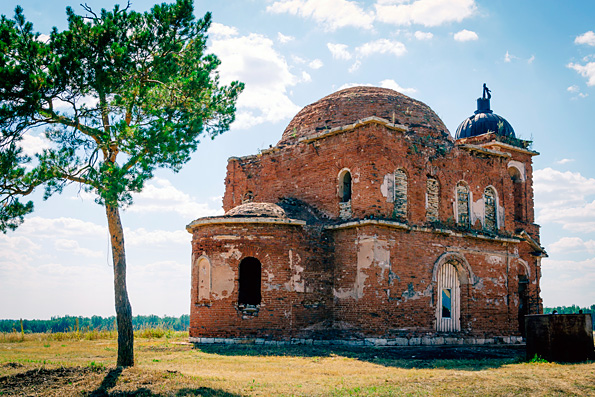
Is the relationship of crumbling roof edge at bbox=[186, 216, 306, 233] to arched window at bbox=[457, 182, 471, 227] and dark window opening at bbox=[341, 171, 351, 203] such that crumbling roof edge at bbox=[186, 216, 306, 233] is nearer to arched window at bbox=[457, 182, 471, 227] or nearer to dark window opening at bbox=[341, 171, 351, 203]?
dark window opening at bbox=[341, 171, 351, 203]

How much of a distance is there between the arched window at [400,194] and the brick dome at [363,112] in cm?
285

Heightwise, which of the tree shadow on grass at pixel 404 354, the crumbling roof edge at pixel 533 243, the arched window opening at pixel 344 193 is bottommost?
the tree shadow on grass at pixel 404 354

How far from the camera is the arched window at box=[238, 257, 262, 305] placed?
19969 millimetres

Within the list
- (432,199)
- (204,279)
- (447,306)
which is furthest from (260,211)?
(447,306)

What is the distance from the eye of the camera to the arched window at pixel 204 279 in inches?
722

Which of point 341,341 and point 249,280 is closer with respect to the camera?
point 341,341

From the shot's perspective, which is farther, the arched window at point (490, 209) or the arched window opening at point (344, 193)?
the arched window at point (490, 209)

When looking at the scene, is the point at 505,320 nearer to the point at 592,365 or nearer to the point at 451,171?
the point at 451,171

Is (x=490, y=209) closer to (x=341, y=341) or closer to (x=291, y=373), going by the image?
(x=341, y=341)

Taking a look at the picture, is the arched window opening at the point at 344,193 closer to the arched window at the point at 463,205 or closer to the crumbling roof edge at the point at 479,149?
the arched window at the point at 463,205

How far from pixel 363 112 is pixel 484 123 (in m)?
7.92

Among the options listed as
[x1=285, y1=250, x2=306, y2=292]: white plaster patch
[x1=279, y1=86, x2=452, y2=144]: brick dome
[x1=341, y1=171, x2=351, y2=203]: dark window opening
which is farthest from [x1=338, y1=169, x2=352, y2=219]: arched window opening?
[x1=279, y1=86, x2=452, y2=144]: brick dome

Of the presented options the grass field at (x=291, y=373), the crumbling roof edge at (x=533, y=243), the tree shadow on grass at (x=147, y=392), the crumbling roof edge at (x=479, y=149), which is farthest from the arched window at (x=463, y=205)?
the tree shadow on grass at (x=147, y=392)

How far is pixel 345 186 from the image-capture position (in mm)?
19688
